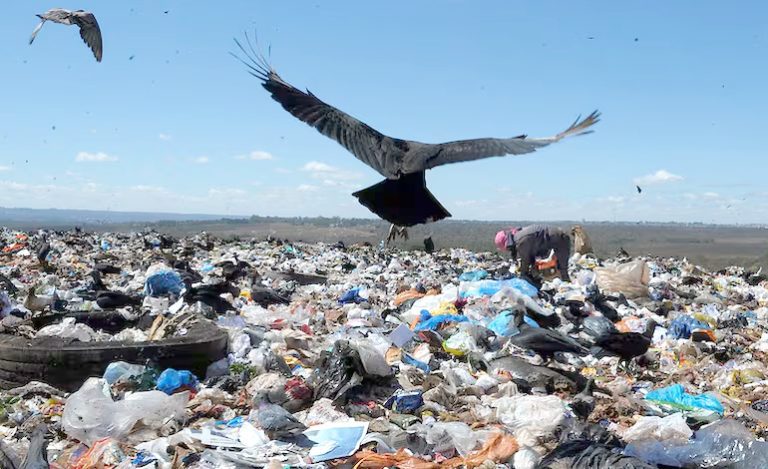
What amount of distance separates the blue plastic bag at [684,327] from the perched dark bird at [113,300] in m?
4.74

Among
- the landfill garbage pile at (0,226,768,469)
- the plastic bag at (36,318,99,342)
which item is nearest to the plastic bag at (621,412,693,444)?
the landfill garbage pile at (0,226,768,469)

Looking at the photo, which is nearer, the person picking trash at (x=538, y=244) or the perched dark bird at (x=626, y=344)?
the perched dark bird at (x=626, y=344)

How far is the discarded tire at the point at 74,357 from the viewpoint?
138 inches

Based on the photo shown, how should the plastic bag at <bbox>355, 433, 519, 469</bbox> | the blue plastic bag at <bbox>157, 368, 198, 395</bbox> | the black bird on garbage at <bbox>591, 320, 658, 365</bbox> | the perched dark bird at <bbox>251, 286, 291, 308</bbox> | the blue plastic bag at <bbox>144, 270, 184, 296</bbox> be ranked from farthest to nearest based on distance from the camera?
1. the perched dark bird at <bbox>251, 286, 291, 308</bbox>
2. the blue plastic bag at <bbox>144, 270, 184, 296</bbox>
3. the black bird on garbage at <bbox>591, 320, 658, 365</bbox>
4. the blue plastic bag at <bbox>157, 368, 198, 395</bbox>
5. the plastic bag at <bbox>355, 433, 519, 469</bbox>

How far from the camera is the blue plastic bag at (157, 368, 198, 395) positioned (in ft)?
11.3

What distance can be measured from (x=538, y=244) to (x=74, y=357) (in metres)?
6.25

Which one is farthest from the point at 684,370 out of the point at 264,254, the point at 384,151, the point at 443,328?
the point at 264,254

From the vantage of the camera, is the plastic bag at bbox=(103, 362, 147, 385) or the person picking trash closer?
the plastic bag at bbox=(103, 362, 147, 385)

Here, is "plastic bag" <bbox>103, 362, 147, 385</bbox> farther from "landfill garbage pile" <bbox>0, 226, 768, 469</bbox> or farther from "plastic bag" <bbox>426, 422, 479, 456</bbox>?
"plastic bag" <bbox>426, 422, 479, 456</bbox>

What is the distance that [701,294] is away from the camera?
813 cm

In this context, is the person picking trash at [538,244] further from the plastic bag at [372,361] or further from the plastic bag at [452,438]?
the plastic bag at [452,438]

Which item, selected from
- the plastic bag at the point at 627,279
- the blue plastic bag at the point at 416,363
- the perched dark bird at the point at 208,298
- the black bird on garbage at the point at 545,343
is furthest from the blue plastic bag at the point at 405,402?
the plastic bag at the point at 627,279

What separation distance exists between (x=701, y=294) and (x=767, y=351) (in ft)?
10.6

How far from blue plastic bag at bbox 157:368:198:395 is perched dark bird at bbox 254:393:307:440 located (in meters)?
0.70
